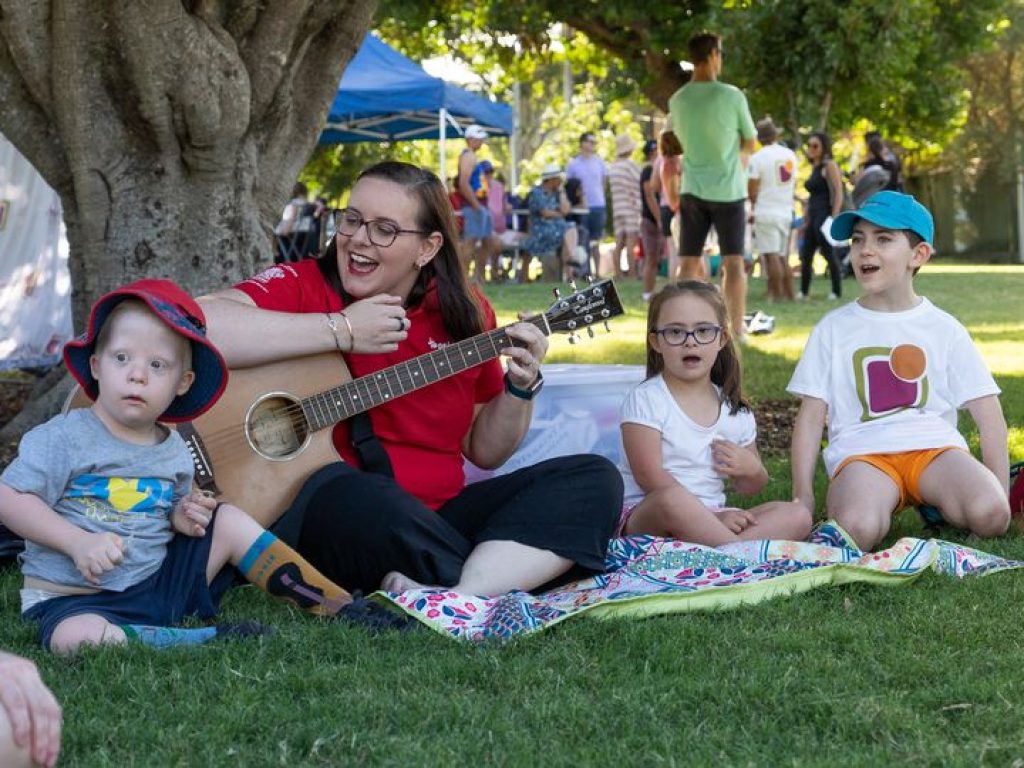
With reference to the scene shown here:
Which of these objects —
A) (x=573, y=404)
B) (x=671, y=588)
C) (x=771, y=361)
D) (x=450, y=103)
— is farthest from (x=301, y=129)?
(x=450, y=103)

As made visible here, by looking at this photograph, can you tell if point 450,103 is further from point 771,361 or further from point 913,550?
point 913,550

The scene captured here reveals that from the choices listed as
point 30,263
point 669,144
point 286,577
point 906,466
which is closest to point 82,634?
point 286,577

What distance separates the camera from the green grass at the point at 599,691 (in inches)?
106

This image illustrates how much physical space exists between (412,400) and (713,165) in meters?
5.76

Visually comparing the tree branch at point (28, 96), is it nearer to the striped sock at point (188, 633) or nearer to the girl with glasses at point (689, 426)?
the girl with glasses at point (689, 426)

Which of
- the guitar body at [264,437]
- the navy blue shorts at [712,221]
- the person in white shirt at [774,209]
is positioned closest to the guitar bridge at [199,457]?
the guitar body at [264,437]

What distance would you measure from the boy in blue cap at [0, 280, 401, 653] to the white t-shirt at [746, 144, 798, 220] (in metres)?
11.8

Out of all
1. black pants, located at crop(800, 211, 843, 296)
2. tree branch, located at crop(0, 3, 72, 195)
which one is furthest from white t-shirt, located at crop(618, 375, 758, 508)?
black pants, located at crop(800, 211, 843, 296)

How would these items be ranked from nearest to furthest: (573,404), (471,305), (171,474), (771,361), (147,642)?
1. (147,642)
2. (171,474)
3. (471,305)
4. (573,404)
5. (771,361)

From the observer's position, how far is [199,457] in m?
3.96

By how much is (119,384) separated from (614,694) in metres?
1.36

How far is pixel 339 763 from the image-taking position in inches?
104

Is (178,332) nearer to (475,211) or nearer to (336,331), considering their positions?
(336,331)

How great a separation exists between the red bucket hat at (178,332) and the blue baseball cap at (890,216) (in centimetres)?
216
